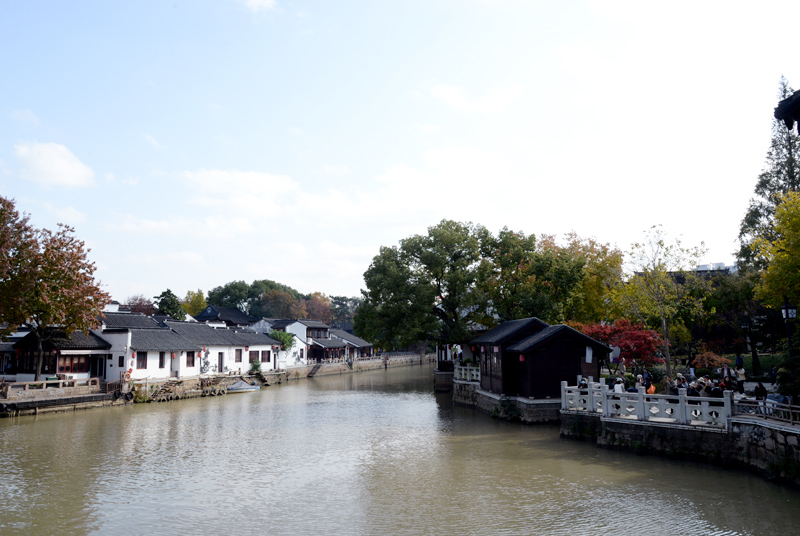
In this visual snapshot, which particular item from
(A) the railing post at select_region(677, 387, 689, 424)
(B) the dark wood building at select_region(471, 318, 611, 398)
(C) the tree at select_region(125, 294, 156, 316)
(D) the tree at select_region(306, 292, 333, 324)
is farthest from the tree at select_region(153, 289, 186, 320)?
(A) the railing post at select_region(677, 387, 689, 424)

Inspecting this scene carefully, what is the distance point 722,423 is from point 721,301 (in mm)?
22029

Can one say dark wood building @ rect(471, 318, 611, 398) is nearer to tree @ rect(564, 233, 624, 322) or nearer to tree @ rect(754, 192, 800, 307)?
tree @ rect(754, 192, 800, 307)

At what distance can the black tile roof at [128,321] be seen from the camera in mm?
42144

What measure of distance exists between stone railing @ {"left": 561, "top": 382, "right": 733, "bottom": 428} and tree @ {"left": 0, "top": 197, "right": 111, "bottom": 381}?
29.9 meters

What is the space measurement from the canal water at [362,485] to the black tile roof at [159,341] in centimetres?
1399

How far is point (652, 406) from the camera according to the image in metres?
19.4

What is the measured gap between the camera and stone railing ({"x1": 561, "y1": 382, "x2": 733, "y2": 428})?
53.7 feet

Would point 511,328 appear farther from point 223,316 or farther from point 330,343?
point 223,316

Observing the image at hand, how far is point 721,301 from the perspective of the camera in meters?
35.0

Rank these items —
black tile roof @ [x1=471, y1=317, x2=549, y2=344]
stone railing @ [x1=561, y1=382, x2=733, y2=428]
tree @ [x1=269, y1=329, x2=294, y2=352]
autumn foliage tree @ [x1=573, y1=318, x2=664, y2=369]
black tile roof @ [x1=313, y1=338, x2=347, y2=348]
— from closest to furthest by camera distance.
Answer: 1. stone railing @ [x1=561, y1=382, x2=733, y2=428]
2. black tile roof @ [x1=471, y1=317, x2=549, y2=344]
3. autumn foliage tree @ [x1=573, y1=318, x2=664, y2=369]
4. tree @ [x1=269, y1=329, x2=294, y2=352]
5. black tile roof @ [x1=313, y1=338, x2=347, y2=348]

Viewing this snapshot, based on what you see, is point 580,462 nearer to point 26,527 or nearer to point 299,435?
point 299,435

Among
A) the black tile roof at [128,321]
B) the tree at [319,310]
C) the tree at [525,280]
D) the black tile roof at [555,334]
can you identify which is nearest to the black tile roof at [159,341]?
the black tile roof at [128,321]

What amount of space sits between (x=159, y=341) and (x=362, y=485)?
32.1m

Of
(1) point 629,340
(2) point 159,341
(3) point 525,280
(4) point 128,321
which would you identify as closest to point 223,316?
(4) point 128,321
